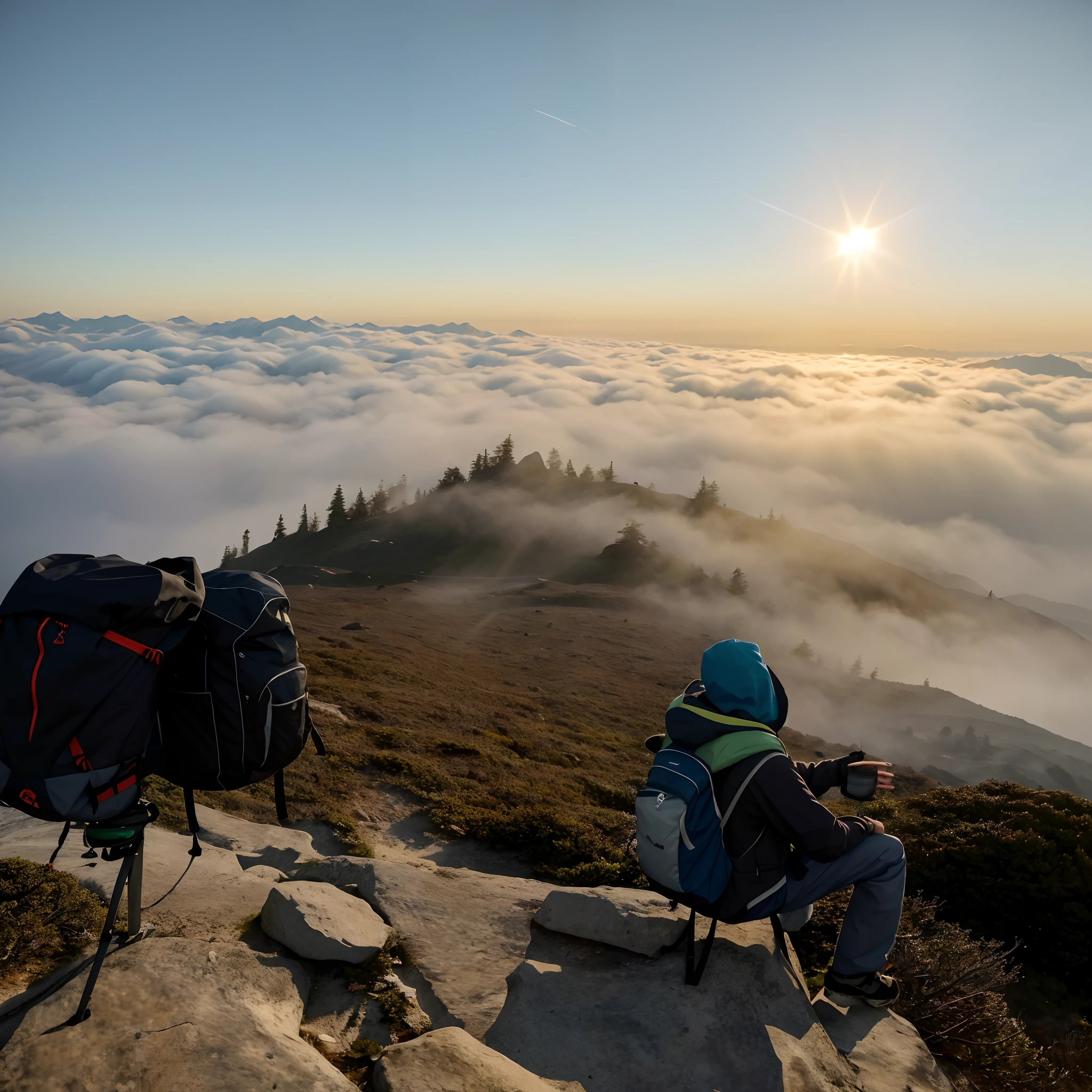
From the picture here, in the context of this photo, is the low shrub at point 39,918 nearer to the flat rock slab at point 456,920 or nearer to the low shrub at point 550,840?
the flat rock slab at point 456,920

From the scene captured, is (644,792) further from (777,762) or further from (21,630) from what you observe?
(21,630)

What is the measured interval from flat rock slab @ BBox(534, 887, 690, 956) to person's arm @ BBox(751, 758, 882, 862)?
1.84 meters

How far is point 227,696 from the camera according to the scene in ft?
15.7

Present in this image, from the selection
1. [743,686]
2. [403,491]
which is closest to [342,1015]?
[743,686]

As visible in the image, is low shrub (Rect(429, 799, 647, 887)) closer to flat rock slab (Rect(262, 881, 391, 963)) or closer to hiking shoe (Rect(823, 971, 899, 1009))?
hiking shoe (Rect(823, 971, 899, 1009))

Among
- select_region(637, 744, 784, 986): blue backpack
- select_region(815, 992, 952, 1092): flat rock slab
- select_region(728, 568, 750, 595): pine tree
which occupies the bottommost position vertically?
select_region(728, 568, 750, 595): pine tree

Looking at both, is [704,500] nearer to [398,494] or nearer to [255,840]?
[398,494]

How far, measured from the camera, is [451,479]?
15700 centimetres

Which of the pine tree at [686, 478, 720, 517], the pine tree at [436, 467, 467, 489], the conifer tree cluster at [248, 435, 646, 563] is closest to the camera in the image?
the conifer tree cluster at [248, 435, 646, 563]

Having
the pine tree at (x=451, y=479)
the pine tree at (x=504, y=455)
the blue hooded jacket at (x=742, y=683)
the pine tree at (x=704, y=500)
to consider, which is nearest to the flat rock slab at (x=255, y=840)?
the blue hooded jacket at (x=742, y=683)

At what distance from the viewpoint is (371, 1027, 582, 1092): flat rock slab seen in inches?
164

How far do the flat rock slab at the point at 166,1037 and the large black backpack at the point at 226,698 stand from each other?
906mm

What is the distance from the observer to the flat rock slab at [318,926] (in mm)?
5879

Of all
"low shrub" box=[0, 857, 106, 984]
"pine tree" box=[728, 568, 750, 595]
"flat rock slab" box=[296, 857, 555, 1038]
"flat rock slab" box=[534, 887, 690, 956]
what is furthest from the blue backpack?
"pine tree" box=[728, 568, 750, 595]
